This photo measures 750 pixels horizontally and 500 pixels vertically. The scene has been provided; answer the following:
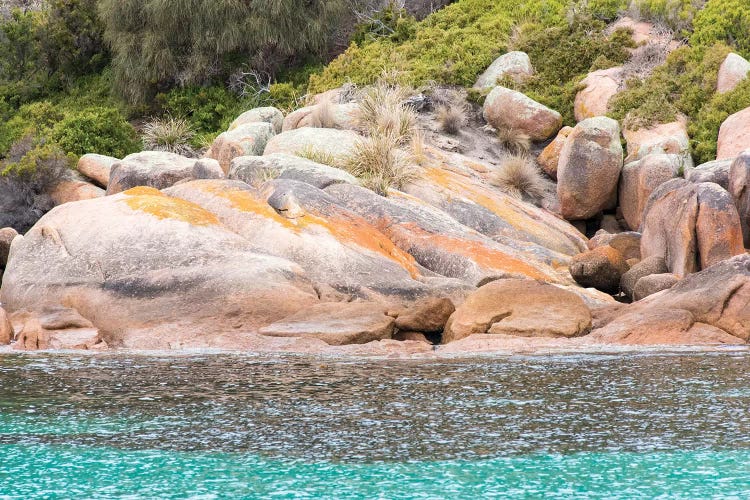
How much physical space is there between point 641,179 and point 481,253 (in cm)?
541

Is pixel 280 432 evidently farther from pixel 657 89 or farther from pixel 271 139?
pixel 657 89

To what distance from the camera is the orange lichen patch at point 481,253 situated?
44.7 ft

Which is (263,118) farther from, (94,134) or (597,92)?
(597,92)

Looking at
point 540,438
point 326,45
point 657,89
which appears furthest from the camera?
point 326,45

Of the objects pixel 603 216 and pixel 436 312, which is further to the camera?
pixel 603 216

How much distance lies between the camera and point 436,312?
35.9 ft

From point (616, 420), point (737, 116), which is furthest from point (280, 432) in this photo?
point (737, 116)

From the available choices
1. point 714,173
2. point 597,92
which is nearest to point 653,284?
point 714,173

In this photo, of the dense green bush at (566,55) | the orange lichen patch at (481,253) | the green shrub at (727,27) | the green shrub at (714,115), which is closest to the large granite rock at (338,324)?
the orange lichen patch at (481,253)

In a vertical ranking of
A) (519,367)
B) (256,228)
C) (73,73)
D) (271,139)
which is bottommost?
(519,367)

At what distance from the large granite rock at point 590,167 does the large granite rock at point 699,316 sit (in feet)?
24.8

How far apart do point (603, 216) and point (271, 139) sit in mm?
6916

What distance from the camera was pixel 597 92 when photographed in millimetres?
22016

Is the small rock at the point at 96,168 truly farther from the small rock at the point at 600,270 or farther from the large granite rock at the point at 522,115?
the small rock at the point at 600,270
